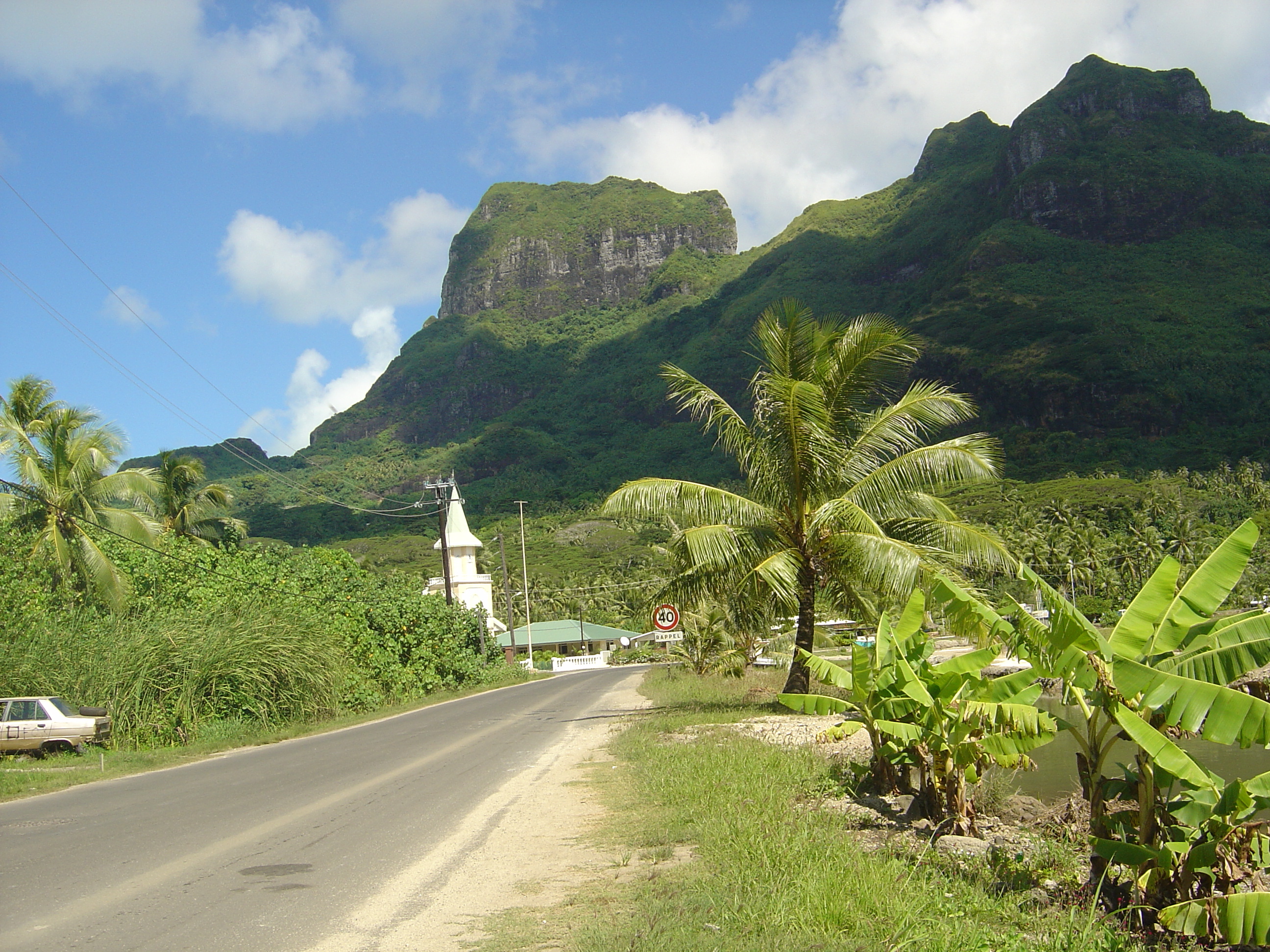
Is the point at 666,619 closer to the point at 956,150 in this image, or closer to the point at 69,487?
the point at 69,487

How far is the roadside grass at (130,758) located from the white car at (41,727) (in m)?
0.17

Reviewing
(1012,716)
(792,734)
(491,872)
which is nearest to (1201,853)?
(1012,716)

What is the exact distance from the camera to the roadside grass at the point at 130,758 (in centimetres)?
1218

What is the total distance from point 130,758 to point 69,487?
48.5 ft

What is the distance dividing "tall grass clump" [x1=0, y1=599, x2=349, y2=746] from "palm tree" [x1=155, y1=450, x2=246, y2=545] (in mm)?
21164

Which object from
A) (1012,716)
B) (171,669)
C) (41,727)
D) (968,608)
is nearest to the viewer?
(968,608)

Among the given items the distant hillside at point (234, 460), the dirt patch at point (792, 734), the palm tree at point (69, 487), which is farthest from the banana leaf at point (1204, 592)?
the distant hillside at point (234, 460)

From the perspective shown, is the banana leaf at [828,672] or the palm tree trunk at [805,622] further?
the palm tree trunk at [805,622]

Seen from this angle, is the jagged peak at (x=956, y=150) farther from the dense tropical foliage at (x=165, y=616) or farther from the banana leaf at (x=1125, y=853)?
the banana leaf at (x=1125, y=853)

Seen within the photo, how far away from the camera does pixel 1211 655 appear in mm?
5754

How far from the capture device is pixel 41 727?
15.4m

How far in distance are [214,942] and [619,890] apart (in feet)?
7.55

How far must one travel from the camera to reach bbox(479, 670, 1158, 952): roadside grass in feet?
15.4

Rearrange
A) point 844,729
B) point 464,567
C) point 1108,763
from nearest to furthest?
point 844,729
point 1108,763
point 464,567
